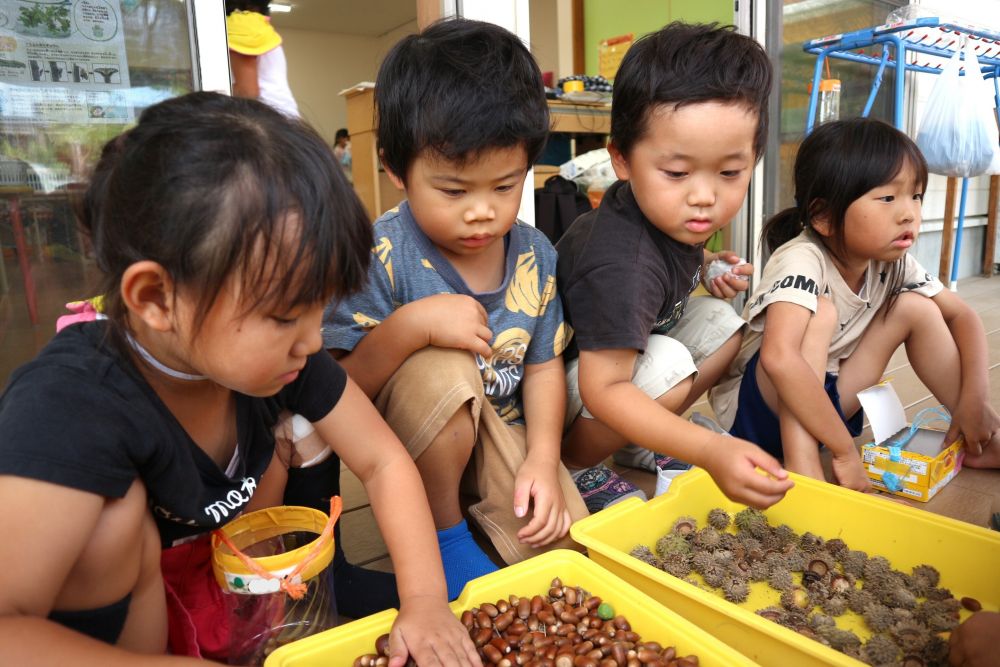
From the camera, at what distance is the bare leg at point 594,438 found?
4.60ft

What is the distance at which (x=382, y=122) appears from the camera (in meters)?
1.18

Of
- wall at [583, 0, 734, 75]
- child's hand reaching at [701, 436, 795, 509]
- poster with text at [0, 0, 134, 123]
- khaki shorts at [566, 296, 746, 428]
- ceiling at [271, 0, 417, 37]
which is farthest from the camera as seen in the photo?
ceiling at [271, 0, 417, 37]

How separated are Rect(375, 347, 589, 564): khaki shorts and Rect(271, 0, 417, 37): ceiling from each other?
7.95 meters

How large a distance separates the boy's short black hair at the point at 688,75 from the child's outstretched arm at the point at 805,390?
1.20 ft

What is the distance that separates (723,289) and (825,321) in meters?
0.24

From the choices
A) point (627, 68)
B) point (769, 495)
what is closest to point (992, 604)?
point (769, 495)

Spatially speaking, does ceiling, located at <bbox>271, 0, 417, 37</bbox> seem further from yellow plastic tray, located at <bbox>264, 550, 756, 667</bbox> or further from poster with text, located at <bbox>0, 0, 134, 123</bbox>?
yellow plastic tray, located at <bbox>264, 550, 756, 667</bbox>

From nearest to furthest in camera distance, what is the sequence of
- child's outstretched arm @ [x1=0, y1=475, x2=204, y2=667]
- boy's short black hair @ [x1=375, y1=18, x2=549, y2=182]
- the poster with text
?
child's outstretched arm @ [x1=0, y1=475, x2=204, y2=667]
boy's short black hair @ [x1=375, y1=18, x2=549, y2=182]
the poster with text

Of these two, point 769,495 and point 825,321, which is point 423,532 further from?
point 825,321

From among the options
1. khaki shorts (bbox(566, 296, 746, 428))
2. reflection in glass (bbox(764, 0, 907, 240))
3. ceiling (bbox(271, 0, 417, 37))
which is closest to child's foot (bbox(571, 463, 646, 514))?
khaki shorts (bbox(566, 296, 746, 428))

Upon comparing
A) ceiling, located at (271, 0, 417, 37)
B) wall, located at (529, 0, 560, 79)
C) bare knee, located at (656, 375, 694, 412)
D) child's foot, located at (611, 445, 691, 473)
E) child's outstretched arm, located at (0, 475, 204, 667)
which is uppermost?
ceiling, located at (271, 0, 417, 37)

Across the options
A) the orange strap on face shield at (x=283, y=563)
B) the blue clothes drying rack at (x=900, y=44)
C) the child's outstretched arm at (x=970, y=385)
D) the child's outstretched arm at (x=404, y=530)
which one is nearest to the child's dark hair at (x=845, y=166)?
the child's outstretched arm at (x=970, y=385)

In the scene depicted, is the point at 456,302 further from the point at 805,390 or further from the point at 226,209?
the point at 805,390

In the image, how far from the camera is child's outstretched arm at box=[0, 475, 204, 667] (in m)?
0.61
